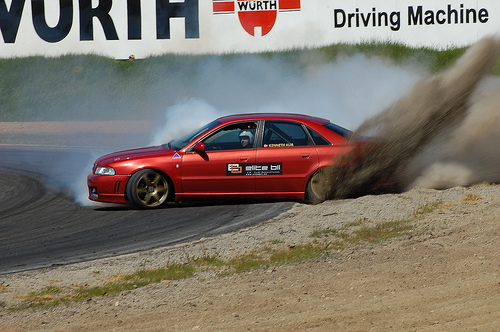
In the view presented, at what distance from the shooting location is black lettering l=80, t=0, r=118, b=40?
27.2 metres

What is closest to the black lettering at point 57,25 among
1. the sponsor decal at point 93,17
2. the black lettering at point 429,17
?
the sponsor decal at point 93,17

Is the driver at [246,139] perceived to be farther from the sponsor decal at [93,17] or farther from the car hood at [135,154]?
the sponsor decal at [93,17]

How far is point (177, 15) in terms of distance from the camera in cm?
2733

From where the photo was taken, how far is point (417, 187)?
10.3 m

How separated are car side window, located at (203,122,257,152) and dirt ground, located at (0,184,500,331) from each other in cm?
263

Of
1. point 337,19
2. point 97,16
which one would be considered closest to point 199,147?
point 337,19

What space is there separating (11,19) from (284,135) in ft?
67.2

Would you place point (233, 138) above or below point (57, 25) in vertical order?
below

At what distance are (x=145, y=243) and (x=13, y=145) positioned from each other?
1279 centimetres

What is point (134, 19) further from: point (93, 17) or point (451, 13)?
point (451, 13)

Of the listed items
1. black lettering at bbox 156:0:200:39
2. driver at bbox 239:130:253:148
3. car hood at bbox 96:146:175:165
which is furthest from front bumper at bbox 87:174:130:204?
black lettering at bbox 156:0:200:39

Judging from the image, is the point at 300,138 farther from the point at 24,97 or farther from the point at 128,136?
the point at 24,97

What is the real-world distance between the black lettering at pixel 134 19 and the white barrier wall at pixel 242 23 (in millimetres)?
38

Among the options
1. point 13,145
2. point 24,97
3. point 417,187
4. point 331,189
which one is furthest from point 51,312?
point 24,97
